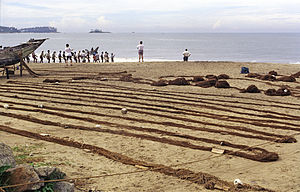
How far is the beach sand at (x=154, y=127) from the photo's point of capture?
5879 millimetres

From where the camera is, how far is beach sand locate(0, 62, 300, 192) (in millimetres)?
5879

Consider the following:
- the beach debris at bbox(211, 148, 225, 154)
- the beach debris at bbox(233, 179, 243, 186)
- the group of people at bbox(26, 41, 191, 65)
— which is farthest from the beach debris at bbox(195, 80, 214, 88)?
the group of people at bbox(26, 41, 191, 65)

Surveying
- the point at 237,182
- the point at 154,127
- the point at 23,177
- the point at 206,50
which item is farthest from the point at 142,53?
the point at 206,50

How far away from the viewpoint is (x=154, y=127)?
28.7 ft

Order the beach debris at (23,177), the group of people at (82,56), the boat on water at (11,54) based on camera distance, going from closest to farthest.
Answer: the beach debris at (23,177) < the boat on water at (11,54) < the group of people at (82,56)

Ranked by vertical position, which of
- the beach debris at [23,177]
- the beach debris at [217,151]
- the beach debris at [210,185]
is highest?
the beach debris at [23,177]

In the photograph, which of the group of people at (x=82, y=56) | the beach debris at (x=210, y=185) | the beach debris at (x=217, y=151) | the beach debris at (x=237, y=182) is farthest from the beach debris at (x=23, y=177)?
the group of people at (x=82, y=56)

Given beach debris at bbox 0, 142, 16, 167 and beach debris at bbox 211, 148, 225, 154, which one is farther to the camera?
Answer: beach debris at bbox 211, 148, 225, 154

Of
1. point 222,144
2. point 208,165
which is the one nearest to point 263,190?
point 208,165

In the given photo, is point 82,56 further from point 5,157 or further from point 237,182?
point 237,182

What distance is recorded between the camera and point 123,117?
31.6 ft

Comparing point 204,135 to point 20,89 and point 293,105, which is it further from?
point 20,89

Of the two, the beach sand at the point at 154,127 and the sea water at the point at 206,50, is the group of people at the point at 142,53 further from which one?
the sea water at the point at 206,50

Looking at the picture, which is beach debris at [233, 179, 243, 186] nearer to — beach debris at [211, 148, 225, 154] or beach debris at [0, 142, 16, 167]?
beach debris at [211, 148, 225, 154]
